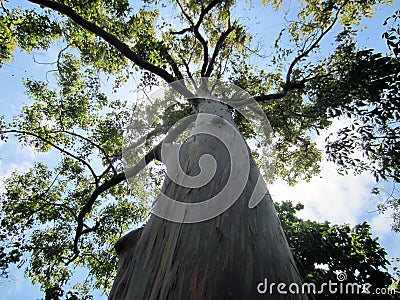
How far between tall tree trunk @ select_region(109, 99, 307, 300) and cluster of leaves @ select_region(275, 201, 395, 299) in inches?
116

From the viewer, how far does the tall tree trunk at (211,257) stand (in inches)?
41.7

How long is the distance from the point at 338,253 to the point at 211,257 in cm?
426

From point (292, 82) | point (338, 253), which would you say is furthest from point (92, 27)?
point (338, 253)

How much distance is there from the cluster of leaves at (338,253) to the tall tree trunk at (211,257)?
9.64 ft

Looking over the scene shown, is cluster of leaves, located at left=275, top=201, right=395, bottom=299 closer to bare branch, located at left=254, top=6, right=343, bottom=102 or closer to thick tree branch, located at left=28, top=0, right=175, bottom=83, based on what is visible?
bare branch, located at left=254, top=6, right=343, bottom=102

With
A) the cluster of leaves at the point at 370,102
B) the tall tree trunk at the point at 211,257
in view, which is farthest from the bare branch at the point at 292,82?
the tall tree trunk at the point at 211,257

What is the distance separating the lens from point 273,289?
1045 millimetres

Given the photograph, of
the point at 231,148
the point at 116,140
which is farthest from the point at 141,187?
the point at 231,148

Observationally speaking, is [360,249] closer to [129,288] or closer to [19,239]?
[129,288]

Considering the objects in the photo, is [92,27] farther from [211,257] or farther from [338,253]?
[338,253]

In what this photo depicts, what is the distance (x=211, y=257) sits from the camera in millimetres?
1182

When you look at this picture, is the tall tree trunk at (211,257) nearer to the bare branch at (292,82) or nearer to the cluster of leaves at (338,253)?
the cluster of leaves at (338,253)

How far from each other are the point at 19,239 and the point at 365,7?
1013 cm

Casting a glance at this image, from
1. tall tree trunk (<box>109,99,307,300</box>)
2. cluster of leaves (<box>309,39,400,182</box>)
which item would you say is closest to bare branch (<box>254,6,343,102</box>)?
cluster of leaves (<box>309,39,400,182</box>)
